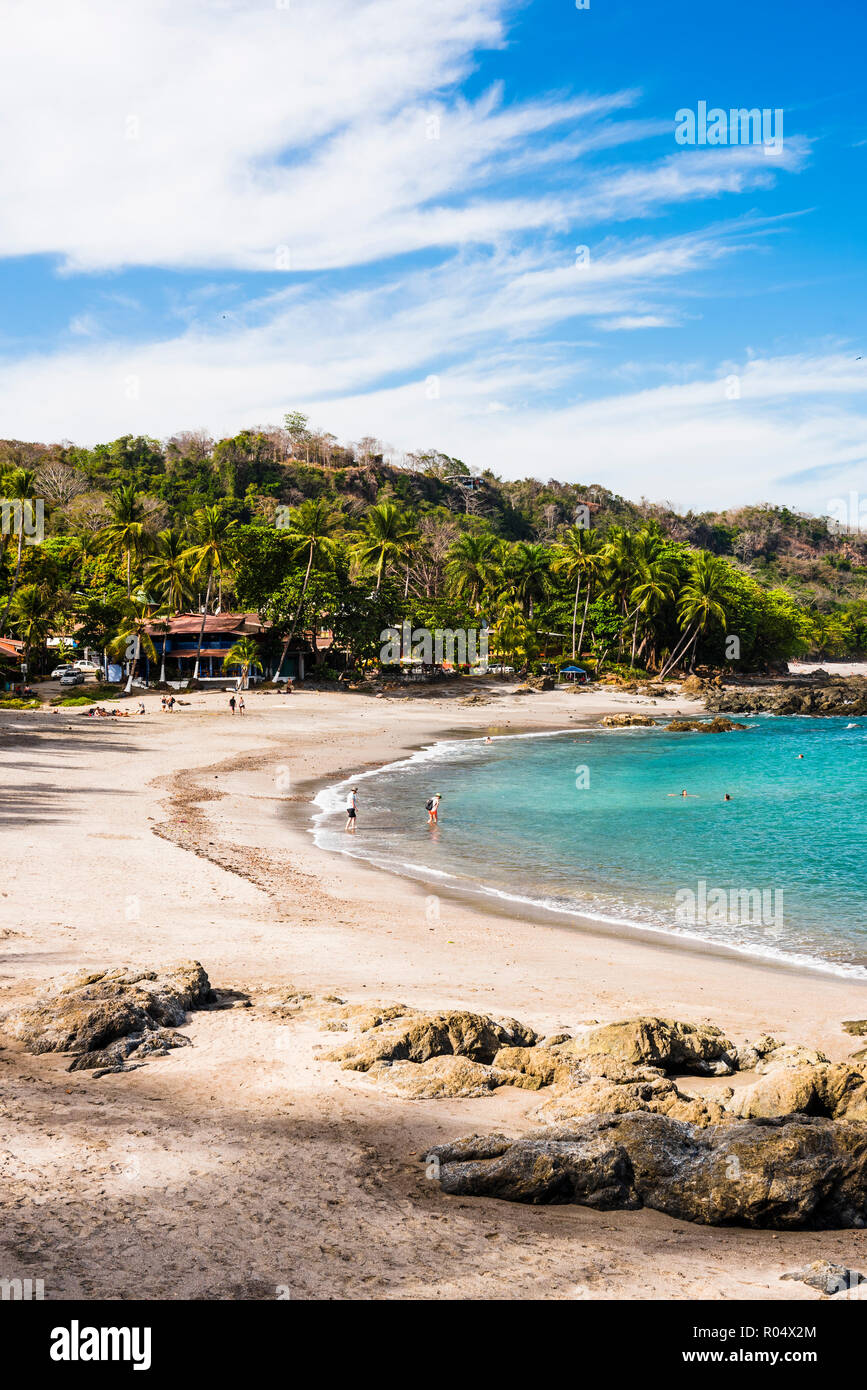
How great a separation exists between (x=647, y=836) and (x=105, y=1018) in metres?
20.6

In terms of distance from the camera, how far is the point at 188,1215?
6152mm

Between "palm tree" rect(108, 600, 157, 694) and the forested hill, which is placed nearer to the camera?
"palm tree" rect(108, 600, 157, 694)

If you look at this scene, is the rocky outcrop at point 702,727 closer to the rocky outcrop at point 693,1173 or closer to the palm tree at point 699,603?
the palm tree at point 699,603

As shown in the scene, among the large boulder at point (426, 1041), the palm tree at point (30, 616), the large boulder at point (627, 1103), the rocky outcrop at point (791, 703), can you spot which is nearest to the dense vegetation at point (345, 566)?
the palm tree at point (30, 616)

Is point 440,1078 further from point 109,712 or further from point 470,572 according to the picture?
point 470,572

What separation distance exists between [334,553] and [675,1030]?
61.0 metres

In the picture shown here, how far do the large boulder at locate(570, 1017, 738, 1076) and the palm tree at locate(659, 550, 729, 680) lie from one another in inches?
3161

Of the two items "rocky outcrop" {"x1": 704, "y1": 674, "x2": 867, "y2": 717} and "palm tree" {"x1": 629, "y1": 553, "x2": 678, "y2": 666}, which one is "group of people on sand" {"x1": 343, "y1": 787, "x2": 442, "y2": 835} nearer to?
"rocky outcrop" {"x1": 704, "y1": 674, "x2": 867, "y2": 717}

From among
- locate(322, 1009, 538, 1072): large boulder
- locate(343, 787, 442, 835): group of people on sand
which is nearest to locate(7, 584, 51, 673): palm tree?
locate(343, 787, 442, 835): group of people on sand

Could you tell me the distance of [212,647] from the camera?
69.6m

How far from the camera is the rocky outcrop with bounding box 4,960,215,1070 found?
892 centimetres

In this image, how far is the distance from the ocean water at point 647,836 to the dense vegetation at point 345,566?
26.7m

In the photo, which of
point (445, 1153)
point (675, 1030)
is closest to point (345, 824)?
point (675, 1030)
